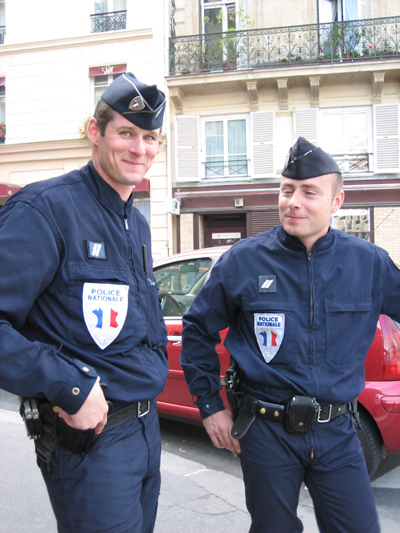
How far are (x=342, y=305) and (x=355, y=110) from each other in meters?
12.8

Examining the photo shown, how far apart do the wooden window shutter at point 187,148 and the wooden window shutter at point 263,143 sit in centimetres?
164

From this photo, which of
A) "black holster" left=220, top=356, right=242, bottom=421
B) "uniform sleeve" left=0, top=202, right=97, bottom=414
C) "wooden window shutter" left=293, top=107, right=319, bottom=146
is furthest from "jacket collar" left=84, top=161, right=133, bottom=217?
"wooden window shutter" left=293, top=107, right=319, bottom=146

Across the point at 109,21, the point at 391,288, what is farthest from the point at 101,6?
the point at 391,288

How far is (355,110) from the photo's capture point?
1309 centimetres

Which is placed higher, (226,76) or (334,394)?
(226,76)

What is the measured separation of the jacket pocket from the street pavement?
1372 millimetres

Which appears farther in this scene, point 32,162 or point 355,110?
point 32,162

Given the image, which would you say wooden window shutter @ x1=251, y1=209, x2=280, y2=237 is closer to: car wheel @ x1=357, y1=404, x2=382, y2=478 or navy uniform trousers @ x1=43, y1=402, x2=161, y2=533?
car wheel @ x1=357, y1=404, x2=382, y2=478

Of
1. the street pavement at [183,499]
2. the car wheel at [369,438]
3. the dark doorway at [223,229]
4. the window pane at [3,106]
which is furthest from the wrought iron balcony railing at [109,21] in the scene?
the car wheel at [369,438]

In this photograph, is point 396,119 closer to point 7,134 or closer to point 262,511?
point 7,134

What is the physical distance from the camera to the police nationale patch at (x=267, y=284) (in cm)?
182

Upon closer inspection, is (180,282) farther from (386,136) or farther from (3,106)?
(3,106)

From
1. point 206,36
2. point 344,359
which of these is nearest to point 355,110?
point 206,36

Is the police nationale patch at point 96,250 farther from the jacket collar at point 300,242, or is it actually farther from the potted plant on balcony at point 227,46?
the potted plant on balcony at point 227,46
